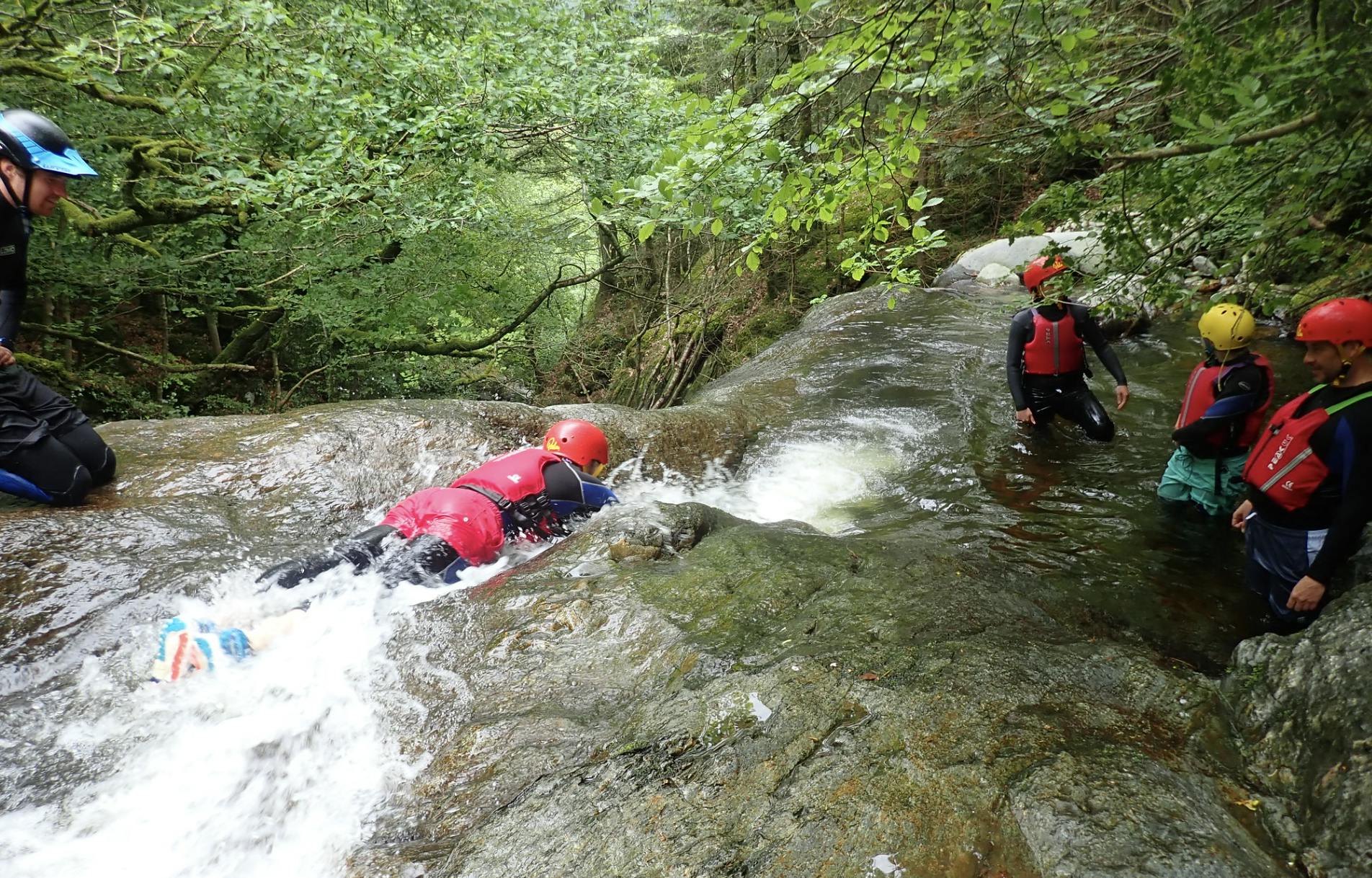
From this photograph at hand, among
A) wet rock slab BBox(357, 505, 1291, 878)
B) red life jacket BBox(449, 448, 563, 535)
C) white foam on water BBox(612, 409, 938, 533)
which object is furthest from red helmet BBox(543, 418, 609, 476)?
wet rock slab BBox(357, 505, 1291, 878)

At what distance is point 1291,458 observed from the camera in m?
3.44

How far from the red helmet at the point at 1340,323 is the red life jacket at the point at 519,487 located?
4.53 meters

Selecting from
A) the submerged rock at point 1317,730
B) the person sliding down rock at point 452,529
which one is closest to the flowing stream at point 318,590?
the person sliding down rock at point 452,529

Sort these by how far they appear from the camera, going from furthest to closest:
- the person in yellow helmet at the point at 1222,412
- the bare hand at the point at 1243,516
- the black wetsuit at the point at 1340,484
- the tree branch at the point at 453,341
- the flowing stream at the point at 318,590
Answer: the tree branch at the point at 453,341 < the person in yellow helmet at the point at 1222,412 < the bare hand at the point at 1243,516 < the black wetsuit at the point at 1340,484 < the flowing stream at the point at 318,590

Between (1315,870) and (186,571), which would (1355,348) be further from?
(186,571)

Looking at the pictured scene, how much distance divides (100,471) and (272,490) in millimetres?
1050

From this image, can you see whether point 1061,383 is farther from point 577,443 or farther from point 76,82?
point 76,82

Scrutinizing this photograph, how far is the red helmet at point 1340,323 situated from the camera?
3.07m

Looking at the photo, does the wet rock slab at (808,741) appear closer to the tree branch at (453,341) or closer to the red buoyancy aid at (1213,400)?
the red buoyancy aid at (1213,400)

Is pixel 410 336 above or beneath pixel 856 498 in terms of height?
above

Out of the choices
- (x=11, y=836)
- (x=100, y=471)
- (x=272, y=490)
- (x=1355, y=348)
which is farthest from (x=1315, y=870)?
(x=100, y=471)

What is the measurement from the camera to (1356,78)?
225 centimetres

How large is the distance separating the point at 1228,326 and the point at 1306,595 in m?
1.86

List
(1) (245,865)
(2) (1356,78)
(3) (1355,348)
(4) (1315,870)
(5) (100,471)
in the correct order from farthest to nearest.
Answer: (5) (100,471) < (3) (1355,348) < (1) (245,865) < (2) (1356,78) < (4) (1315,870)
